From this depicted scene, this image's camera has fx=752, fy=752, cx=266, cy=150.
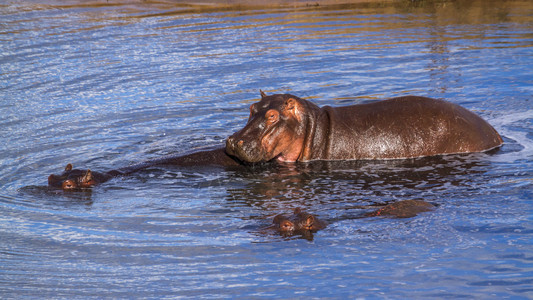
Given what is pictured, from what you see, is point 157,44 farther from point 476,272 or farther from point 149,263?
point 476,272

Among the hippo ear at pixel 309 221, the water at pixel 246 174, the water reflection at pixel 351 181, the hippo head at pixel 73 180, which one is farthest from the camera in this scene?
the hippo head at pixel 73 180

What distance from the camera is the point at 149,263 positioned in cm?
561

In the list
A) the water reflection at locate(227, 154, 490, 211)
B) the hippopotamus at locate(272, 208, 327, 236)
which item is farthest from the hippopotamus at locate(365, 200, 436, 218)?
the hippopotamus at locate(272, 208, 327, 236)

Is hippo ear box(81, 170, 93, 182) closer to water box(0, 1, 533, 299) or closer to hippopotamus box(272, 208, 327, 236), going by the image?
water box(0, 1, 533, 299)

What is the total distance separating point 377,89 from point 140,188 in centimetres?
495

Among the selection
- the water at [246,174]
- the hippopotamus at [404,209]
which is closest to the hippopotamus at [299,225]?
the water at [246,174]

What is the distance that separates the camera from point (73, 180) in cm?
769

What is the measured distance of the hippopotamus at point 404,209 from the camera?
20.7 feet

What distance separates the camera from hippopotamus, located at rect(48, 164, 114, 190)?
25.1 ft

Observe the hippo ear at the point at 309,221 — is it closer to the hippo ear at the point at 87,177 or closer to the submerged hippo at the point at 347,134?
the submerged hippo at the point at 347,134

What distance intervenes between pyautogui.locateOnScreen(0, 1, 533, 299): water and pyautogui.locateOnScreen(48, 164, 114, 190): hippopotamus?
140 mm

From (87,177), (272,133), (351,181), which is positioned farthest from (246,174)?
(87,177)

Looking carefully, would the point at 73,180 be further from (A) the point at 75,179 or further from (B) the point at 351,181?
(B) the point at 351,181

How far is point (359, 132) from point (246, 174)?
4.45 feet
